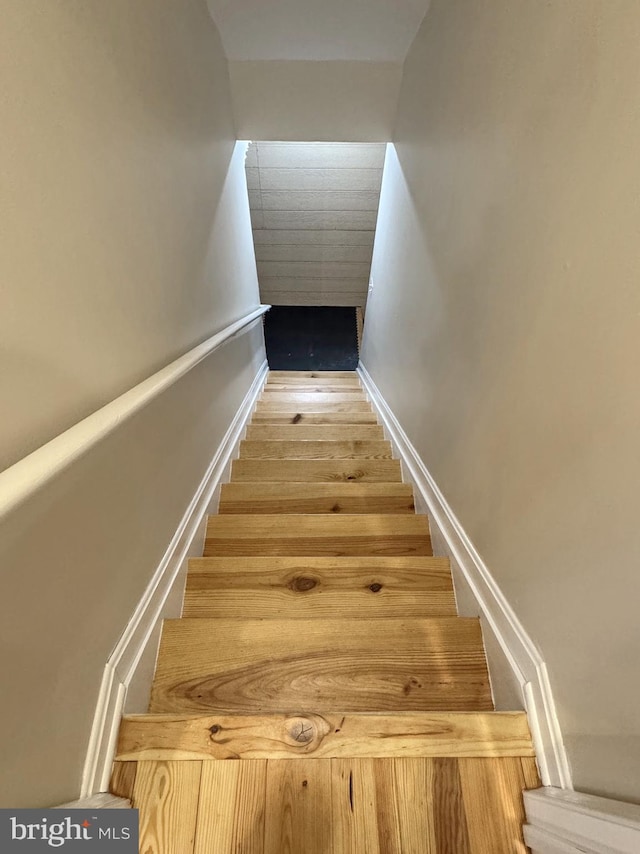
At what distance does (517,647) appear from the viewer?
990mm

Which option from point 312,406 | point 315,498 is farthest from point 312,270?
point 315,498

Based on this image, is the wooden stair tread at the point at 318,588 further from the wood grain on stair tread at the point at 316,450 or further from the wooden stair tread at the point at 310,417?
the wooden stair tread at the point at 310,417

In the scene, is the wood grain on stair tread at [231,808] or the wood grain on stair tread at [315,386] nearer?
the wood grain on stair tread at [231,808]

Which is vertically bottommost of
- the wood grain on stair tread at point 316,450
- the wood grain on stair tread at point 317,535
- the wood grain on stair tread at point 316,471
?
the wood grain on stair tread at point 317,535

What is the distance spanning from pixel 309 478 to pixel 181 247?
3.89ft

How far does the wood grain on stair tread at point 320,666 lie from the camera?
3.60 feet

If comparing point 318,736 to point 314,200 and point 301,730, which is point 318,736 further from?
point 314,200

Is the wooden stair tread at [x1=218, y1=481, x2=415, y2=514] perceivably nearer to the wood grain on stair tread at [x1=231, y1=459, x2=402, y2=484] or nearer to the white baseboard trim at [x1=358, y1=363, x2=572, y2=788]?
the wood grain on stair tread at [x1=231, y1=459, x2=402, y2=484]

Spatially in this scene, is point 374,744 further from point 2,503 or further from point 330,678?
point 2,503

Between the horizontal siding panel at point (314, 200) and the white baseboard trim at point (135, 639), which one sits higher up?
the horizontal siding panel at point (314, 200)

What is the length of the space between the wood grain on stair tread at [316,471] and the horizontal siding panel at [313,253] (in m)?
2.87

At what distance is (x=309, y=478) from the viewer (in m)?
2.15

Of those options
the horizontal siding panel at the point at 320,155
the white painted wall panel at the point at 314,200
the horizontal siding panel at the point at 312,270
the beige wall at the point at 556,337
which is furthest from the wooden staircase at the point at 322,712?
the horizontal siding panel at the point at 312,270

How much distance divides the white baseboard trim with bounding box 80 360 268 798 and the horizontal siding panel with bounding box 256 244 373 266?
3.21 meters
